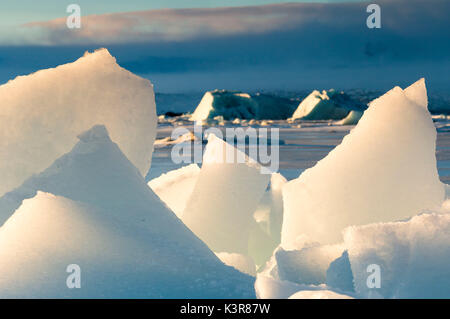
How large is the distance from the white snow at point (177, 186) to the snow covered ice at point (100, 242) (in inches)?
38.6

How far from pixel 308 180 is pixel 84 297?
1.00 metres

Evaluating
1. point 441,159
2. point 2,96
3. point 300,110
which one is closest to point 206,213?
point 2,96

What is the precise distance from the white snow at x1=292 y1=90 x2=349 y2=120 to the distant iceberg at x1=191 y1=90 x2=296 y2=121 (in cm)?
356

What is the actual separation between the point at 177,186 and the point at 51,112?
830 mm

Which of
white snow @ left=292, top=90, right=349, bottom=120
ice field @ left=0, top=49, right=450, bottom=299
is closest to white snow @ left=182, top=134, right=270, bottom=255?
ice field @ left=0, top=49, right=450, bottom=299

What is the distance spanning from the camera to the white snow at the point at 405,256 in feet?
4.41

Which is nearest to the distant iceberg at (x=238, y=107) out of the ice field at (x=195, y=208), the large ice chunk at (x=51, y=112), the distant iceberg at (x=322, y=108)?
the distant iceberg at (x=322, y=108)

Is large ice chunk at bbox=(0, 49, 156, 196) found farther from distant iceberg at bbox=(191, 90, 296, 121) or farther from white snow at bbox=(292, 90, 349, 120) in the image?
white snow at bbox=(292, 90, 349, 120)

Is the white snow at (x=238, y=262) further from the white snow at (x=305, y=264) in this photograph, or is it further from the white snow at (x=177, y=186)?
the white snow at (x=177, y=186)

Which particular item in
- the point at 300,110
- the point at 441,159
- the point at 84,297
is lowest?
the point at 84,297

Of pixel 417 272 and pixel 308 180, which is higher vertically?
pixel 308 180

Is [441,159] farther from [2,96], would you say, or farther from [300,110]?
[300,110]

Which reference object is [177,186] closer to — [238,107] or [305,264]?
[305,264]

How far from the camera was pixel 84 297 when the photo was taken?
1.38 metres
